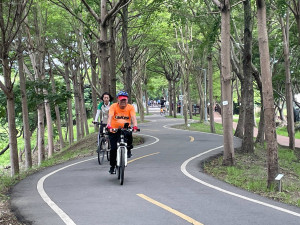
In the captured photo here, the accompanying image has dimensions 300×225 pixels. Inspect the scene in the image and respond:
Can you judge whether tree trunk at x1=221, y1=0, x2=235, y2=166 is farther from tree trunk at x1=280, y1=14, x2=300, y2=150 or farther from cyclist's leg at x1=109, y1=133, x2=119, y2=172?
tree trunk at x1=280, y1=14, x2=300, y2=150

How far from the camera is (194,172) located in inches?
423

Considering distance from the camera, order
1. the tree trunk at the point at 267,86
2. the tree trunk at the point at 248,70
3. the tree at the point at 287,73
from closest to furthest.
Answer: the tree trunk at the point at 267,86 → the tree trunk at the point at 248,70 → the tree at the point at 287,73

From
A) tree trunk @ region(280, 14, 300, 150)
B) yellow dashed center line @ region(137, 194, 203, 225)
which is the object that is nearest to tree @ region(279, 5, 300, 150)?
tree trunk @ region(280, 14, 300, 150)

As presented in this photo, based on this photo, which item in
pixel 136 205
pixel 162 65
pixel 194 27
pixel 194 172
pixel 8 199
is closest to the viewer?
pixel 136 205

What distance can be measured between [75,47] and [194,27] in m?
9.37

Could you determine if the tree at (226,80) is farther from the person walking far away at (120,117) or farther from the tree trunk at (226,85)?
the person walking far away at (120,117)

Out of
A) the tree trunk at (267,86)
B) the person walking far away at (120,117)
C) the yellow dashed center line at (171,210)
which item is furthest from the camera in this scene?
the tree trunk at (267,86)

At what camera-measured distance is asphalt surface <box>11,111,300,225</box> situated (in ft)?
19.4

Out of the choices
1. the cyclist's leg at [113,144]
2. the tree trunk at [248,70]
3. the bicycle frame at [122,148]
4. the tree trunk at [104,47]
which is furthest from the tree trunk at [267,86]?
→ the tree trunk at [104,47]

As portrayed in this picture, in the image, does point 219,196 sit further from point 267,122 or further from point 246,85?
point 246,85

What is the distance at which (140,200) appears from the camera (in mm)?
7105

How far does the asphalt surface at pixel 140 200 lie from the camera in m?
5.91

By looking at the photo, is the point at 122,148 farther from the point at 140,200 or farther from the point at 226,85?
the point at 226,85

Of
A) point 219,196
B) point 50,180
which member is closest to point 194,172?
point 219,196
